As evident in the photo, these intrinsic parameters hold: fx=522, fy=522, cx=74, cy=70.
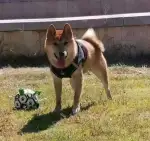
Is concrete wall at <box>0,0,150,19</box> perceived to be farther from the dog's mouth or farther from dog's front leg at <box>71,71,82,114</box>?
the dog's mouth

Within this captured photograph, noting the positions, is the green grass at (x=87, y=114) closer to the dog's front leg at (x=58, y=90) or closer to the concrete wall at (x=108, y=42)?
the dog's front leg at (x=58, y=90)

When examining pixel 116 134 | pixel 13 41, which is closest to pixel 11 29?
pixel 13 41

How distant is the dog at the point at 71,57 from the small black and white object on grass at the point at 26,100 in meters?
0.31

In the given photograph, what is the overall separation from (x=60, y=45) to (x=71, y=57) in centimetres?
24

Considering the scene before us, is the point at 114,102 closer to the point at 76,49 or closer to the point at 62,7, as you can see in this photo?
the point at 76,49

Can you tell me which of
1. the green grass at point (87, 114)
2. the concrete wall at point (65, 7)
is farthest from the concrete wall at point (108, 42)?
the concrete wall at point (65, 7)

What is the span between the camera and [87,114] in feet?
19.8

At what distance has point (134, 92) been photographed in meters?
7.11

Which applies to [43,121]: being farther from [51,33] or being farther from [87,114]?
[51,33]

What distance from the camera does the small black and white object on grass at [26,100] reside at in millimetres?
6302

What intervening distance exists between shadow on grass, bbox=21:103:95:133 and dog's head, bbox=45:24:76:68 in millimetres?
587

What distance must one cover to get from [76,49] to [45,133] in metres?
1.14

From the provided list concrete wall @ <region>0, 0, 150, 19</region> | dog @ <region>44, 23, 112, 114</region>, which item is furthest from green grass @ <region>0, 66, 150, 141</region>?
concrete wall @ <region>0, 0, 150, 19</region>

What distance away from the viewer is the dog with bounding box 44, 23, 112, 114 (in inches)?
228
